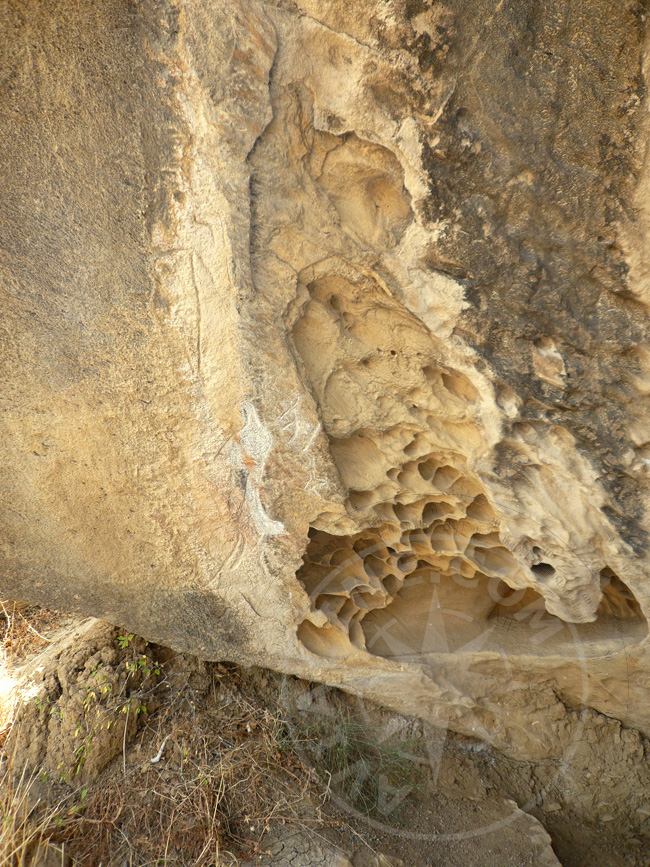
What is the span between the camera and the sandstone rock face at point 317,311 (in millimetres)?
1391

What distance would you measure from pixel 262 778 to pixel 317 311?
5.56ft

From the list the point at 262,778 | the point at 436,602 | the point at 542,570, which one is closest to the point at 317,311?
the point at 542,570

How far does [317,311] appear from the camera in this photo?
176 centimetres

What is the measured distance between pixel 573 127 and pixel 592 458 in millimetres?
831

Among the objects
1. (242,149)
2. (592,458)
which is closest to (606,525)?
(592,458)

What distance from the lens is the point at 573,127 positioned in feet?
4.50

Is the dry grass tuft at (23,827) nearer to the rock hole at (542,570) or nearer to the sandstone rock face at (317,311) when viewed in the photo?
the sandstone rock face at (317,311)

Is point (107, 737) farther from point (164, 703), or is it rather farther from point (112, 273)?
point (112, 273)

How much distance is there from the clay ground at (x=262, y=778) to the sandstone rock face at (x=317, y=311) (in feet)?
1.14

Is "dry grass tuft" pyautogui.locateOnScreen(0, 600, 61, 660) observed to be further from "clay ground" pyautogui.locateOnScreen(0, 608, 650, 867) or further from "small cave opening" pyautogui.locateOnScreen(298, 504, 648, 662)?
"small cave opening" pyautogui.locateOnScreen(298, 504, 648, 662)

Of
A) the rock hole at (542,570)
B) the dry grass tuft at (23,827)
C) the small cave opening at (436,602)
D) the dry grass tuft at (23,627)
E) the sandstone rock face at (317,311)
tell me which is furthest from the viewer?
the dry grass tuft at (23,627)

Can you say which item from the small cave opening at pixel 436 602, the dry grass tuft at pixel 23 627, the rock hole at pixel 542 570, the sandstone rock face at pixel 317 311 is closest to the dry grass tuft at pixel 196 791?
the sandstone rock face at pixel 317 311

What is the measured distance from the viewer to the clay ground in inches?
80.4

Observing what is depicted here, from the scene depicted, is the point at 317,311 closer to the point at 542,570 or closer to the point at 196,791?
the point at 542,570
